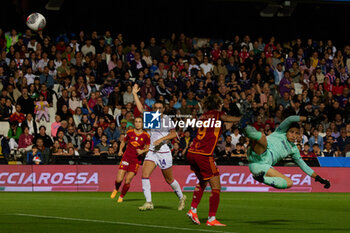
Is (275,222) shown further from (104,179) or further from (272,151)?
(104,179)

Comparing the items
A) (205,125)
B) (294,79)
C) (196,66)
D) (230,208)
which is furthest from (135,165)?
(294,79)

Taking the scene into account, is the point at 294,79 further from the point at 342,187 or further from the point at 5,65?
the point at 5,65

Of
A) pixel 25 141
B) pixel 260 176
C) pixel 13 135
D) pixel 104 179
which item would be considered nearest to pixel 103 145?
pixel 104 179

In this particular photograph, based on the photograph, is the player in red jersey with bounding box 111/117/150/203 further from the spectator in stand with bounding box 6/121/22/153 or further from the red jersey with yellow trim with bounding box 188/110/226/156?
the spectator in stand with bounding box 6/121/22/153

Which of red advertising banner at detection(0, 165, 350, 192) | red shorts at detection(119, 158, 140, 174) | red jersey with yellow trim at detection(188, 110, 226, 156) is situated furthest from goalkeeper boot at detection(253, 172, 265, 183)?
red advertising banner at detection(0, 165, 350, 192)

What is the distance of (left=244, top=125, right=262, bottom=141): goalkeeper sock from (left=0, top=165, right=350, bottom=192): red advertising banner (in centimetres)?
1319

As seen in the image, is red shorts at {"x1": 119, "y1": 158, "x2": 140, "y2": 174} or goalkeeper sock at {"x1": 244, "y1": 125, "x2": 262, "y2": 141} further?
red shorts at {"x1": 119, "y1": 158, "x2": 140, "y2": 174}

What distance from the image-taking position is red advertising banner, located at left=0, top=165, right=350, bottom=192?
2348 cm

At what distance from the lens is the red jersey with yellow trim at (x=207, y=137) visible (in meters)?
11.5

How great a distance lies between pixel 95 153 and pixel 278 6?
1272cm

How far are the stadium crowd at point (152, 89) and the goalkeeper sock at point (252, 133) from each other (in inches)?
513

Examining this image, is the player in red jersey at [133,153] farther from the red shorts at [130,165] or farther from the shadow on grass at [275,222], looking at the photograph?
the shadow on grass at [275,222]

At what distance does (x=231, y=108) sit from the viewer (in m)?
27.6

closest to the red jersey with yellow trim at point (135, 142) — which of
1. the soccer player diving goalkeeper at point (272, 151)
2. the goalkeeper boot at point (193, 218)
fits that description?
the soccer player diving goalkeeper at point (272, 151)
